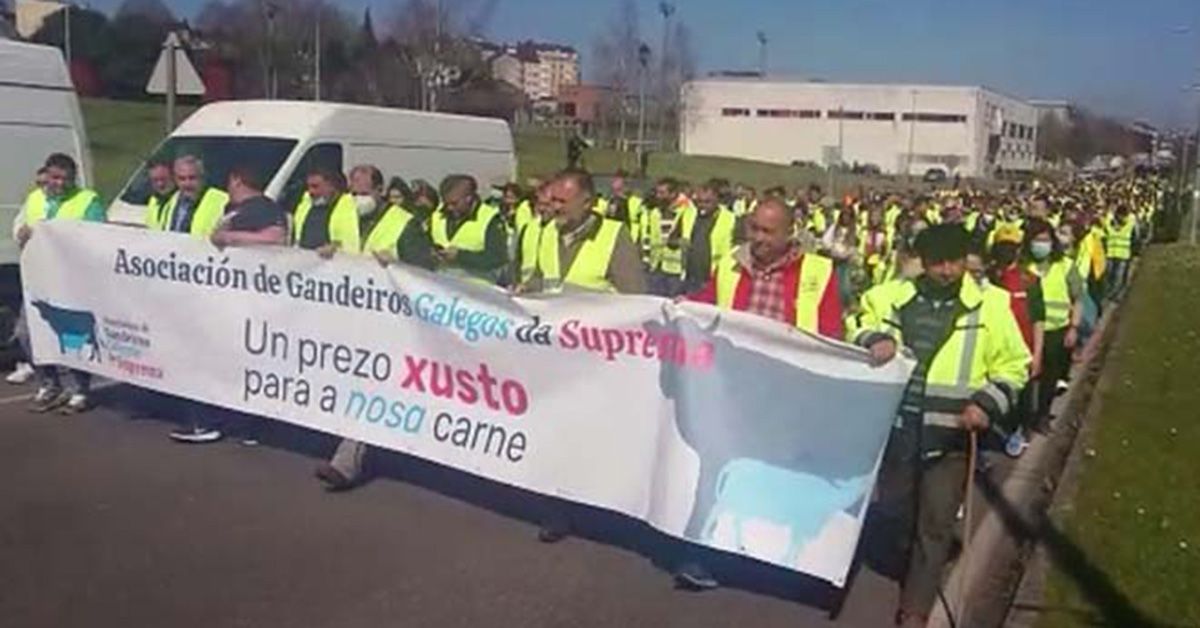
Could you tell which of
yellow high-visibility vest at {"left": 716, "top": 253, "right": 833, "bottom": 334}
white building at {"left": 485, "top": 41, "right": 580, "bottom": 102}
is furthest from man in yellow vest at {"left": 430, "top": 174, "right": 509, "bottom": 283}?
white building at {"left": 485, "top": 41, "right": 580, "bottom": 102}

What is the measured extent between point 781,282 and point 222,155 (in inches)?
354

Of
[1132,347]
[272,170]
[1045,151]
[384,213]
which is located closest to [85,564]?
[384,213]

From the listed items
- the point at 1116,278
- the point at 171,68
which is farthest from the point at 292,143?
the point at 1116,278

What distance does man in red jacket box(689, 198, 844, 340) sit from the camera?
667cm

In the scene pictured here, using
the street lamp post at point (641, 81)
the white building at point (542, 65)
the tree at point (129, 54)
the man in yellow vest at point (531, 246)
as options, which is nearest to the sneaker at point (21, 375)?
the man in yellow vest at point (531, 246)

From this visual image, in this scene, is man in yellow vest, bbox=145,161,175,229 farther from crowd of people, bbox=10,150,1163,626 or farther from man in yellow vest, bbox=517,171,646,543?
man in yellow vest, bbox=517,171,646,543

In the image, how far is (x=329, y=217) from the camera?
1030 cm

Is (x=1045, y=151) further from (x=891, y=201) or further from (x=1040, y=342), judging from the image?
(x=1040, y=342)

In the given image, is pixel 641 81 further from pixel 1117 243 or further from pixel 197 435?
pixel 197 435

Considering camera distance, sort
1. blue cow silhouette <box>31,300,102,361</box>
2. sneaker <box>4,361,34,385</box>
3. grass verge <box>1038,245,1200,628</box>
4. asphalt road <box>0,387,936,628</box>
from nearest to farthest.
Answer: asphalt road <box>0,387,936,628</box> < grass verge <box>1038,245,1200,628</box> < blue cow silhouette <box>31,300,102,361</box> < sneaker <box>4,361,34,385</box>

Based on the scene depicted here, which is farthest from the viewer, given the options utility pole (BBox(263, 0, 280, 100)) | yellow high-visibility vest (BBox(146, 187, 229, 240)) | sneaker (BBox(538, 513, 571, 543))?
utility pole (BBox(263, 0, 280, 100))

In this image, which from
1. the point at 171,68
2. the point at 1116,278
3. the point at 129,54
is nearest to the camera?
the point at 171,68

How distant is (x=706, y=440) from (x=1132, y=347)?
41.7 feet

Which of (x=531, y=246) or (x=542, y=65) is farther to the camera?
(x=542, y=65)
